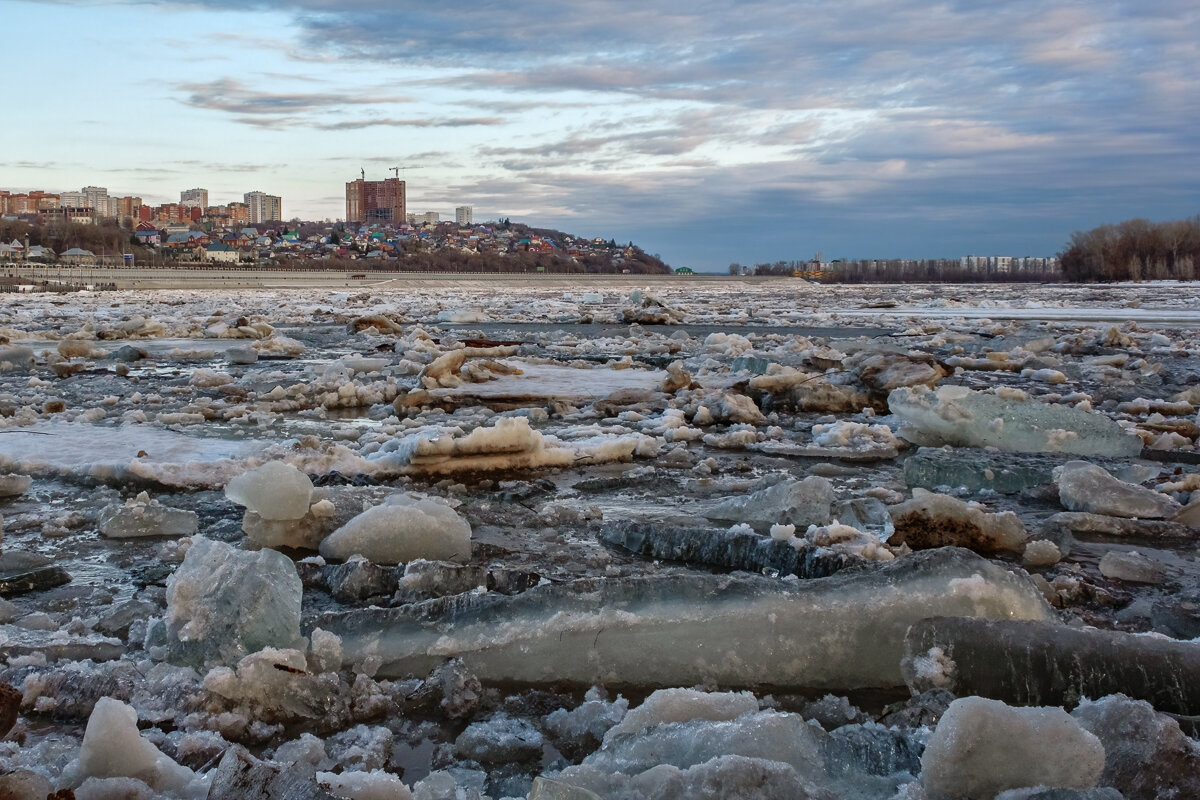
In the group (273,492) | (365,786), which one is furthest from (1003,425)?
(365,786)

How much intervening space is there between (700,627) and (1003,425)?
309 cm

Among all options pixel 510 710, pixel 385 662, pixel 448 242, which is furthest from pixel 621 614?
pixel 448 242

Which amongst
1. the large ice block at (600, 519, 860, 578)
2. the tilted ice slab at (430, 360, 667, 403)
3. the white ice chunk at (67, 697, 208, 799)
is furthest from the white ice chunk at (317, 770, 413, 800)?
the tilted ice slab at (430, 360, 667, 403)

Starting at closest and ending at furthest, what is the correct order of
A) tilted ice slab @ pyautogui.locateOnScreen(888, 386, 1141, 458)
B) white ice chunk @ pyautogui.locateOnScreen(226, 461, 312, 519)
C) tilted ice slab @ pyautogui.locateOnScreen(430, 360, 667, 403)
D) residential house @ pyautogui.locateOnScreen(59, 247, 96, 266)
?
white ice chunk @ pyautogui.locateOnScreen(226, 461, 312, 519), tilted ice slab @ pyautogui.locateOnScreen(888, 386, 1141, 458), tilted ice slab @ pyautogui.locateOnScreen(430, 360, 667, 403), residential house @ pyautogui.locateOnScreen(59, 247, 96, 266)

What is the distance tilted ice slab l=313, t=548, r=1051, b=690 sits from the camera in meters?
2.03

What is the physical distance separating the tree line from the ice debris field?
60523mm

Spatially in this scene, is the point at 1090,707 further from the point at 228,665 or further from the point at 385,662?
the point at 228,665

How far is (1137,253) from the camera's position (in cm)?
6112

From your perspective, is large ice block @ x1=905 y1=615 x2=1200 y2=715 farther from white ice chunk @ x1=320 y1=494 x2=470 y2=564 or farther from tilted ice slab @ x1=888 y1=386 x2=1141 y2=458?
tilted ice slab @ x1=888 y1=386 x2=1141 y2=458

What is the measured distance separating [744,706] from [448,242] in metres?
134

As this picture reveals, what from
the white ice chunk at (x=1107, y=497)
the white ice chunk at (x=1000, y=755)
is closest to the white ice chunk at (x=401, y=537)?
the white ice chunk at (x=1000, y=755)

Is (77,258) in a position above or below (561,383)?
above

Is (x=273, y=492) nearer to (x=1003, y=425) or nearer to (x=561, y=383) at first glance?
(x=1003, y=425)

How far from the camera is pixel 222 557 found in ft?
7.16
